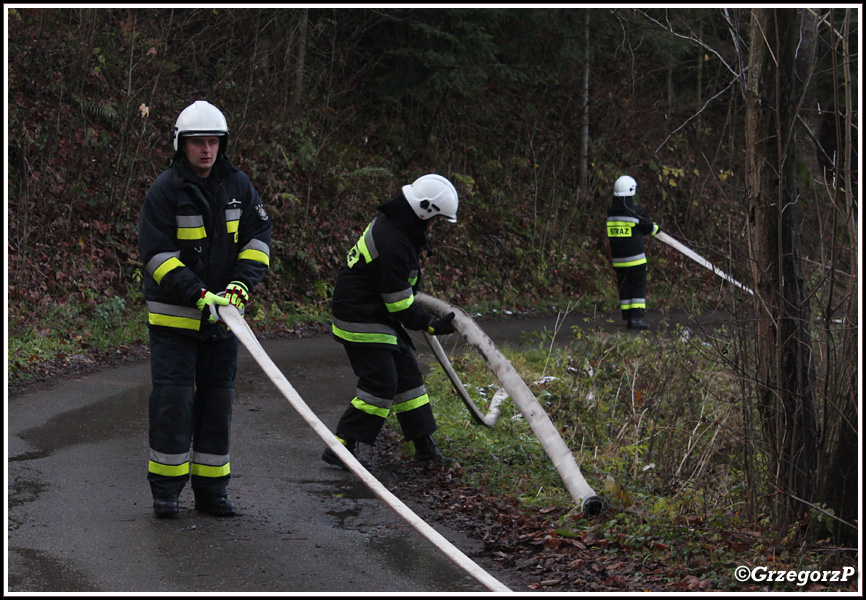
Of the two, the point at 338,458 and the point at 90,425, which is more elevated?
the point at 90,425

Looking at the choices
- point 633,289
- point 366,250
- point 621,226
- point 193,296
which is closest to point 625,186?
point 621,226

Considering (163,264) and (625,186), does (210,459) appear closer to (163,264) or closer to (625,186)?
(163,264)

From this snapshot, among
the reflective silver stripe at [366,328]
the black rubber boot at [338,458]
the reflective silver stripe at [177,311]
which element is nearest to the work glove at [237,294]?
the reflective silver stripe at [177,311]

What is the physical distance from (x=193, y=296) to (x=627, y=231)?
982 centimetres

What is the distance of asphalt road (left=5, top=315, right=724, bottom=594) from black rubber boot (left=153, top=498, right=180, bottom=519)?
7 cm

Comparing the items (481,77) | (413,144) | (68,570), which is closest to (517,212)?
(413,144)

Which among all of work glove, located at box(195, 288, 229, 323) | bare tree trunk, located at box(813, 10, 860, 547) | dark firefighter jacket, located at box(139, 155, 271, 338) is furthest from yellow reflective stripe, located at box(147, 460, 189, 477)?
bare tree trunk, located at box(813, 10, 860, 547)

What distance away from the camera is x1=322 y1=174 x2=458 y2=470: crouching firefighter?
6.37 m

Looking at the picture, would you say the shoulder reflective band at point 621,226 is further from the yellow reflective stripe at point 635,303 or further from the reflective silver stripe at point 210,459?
the reflective silver stripe at point 210,459

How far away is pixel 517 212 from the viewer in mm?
19625

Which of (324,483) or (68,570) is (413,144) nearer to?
(324,483)

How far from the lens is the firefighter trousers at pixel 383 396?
21.8 ft

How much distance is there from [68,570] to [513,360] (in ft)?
22.1

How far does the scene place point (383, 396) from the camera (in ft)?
21.8
